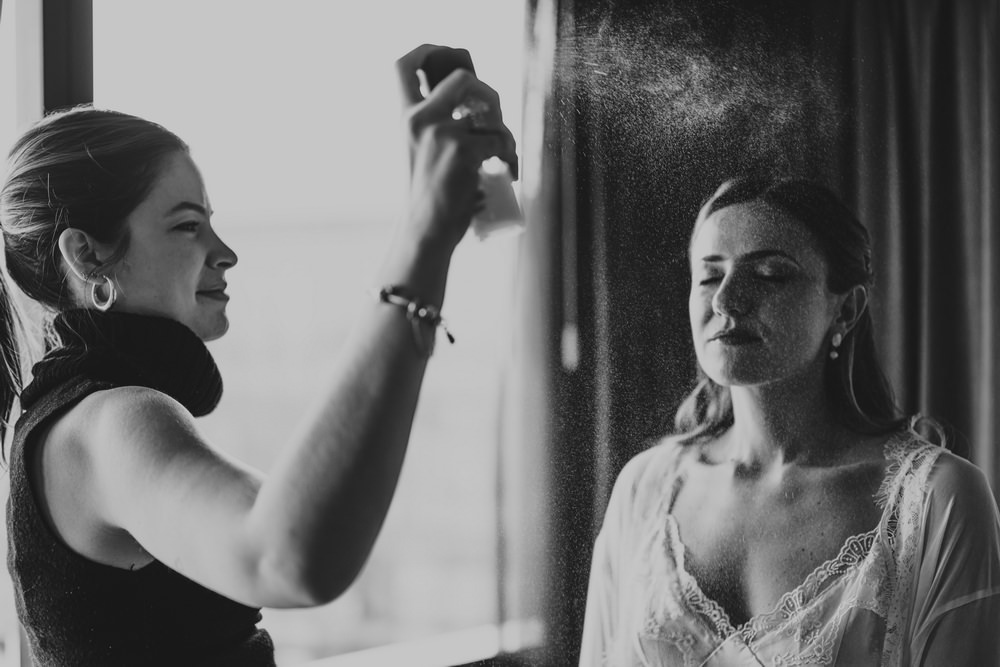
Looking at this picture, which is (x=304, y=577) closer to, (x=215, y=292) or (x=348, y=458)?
(x=348, y=458)

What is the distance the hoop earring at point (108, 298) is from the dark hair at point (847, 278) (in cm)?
57

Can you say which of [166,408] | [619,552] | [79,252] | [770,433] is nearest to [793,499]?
[770,433]

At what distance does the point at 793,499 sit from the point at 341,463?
535 mm

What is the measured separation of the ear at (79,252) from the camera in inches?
28.4

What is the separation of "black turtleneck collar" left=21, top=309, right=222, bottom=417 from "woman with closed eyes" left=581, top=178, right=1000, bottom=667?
443 millimetres

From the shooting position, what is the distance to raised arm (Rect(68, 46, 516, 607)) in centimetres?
46

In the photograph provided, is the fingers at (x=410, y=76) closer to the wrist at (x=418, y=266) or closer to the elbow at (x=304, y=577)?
the wrist at (x=418, y=266)

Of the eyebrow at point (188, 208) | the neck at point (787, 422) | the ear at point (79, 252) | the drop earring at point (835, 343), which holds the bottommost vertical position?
the neck at point (787, 422)

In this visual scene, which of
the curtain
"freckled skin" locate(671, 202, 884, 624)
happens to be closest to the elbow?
"freckled skin" locate(671, 202, 884, 624)

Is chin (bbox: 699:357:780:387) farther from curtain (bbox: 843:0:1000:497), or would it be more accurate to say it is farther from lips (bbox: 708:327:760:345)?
curtain (bbox: 843:0:1000:497)

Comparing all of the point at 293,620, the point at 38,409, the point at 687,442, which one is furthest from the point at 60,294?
the point at 687,442

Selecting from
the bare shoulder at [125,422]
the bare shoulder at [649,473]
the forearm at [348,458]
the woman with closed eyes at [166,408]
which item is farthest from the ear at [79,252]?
the bare shoulder at [649,473]

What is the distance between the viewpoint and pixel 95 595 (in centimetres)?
63

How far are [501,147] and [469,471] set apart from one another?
45cm
